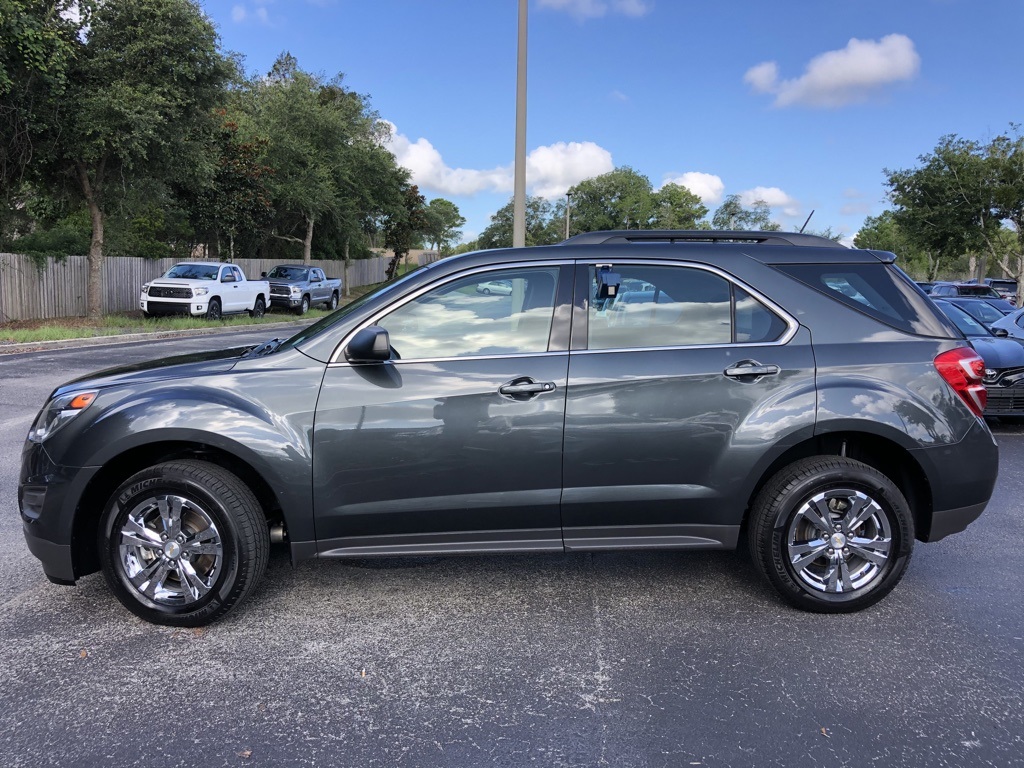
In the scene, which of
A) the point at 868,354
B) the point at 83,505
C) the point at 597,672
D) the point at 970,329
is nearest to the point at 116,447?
the point at 83,505

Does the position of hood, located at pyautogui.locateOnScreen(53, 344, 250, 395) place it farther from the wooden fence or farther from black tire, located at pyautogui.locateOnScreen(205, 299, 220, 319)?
black tire, located at pyautogui.locateOnScreen(205, 299, 220, 319)

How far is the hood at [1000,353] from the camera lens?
833 cm

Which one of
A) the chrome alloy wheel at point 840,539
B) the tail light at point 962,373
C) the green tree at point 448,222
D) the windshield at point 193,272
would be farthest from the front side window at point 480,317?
the green tree at point 448,222

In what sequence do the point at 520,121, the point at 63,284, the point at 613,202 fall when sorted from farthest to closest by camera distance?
the point at 613,202 < the point at 63,284 < the point at 520,121

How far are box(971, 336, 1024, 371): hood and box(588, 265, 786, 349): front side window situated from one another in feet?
19.4

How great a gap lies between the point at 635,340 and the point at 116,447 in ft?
8.27

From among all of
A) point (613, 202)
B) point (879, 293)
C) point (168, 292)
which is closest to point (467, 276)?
point (879, 293)

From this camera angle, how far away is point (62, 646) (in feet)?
11.1

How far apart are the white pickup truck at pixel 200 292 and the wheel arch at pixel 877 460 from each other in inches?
821

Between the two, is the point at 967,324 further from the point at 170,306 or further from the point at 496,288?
the point at 170,306

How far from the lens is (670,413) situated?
3.60m

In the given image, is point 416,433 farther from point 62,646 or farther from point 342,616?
point 62,646

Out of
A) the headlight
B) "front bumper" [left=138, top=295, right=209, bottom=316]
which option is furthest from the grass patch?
the headlight

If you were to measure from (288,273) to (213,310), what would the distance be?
715 centimetres
